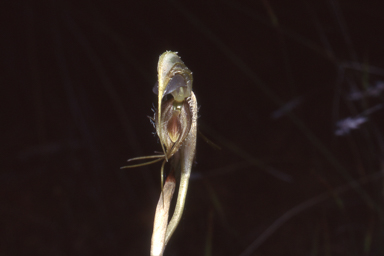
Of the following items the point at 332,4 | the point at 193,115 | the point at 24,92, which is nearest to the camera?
the point at 193,115

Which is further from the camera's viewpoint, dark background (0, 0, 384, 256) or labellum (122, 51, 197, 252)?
dark background (0, 0, 384, 256)

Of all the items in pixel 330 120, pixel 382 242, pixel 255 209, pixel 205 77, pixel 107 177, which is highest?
pixel 205 77

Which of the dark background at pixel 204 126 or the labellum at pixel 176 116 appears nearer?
the labellum at pixel 176 116

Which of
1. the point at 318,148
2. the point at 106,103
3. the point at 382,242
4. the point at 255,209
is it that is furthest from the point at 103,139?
the point at 382,242

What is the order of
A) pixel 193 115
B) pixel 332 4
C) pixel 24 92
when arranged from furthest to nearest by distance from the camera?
pixel 24 92 < pixel 332 4 < pixel 193 115

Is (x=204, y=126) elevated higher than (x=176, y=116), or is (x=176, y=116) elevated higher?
(x=204, y=126)

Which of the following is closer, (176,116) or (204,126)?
(176,116)

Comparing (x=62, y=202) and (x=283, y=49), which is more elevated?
(x=283, y=49)

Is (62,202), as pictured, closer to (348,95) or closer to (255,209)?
(255,209)
